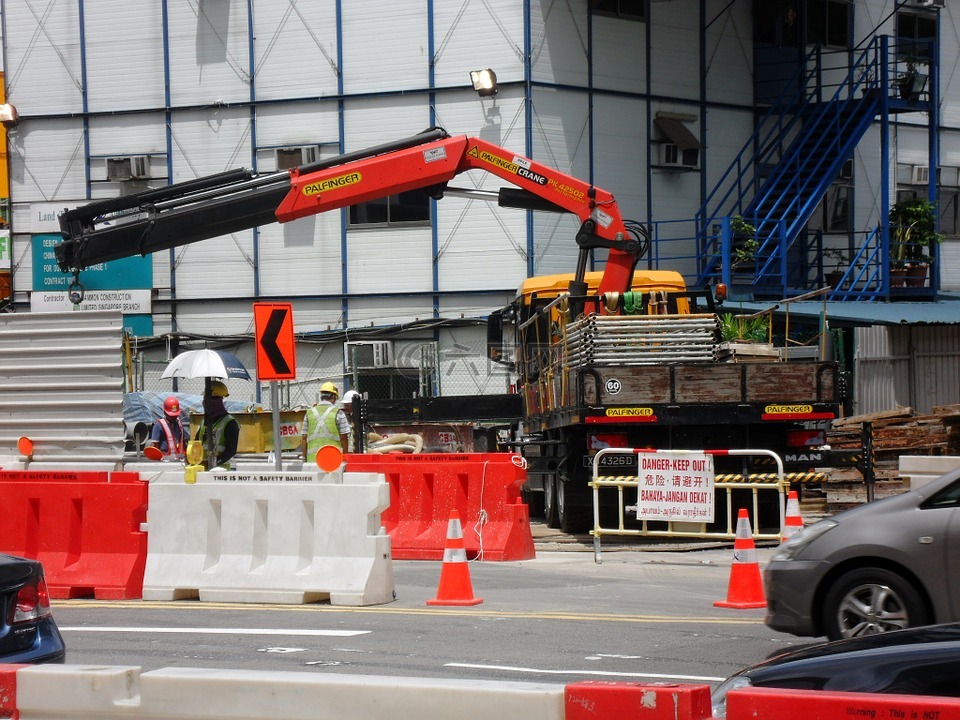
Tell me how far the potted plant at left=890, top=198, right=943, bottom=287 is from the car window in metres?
25.6

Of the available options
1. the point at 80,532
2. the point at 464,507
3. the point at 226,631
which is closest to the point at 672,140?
the point at 464,507

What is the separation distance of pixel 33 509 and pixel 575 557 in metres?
6.14

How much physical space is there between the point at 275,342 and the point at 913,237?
24.2 metres

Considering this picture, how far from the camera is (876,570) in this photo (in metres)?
8.34

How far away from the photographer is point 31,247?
1337 inches

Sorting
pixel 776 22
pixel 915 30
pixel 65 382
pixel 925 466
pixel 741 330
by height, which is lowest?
pixel 925 466

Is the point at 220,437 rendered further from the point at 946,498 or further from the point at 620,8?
the point at 620,8

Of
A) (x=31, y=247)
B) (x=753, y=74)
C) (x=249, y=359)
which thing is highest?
(x=753, y=74)

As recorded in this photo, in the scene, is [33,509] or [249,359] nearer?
[33,509]

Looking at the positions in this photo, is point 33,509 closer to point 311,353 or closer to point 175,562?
point 175,562

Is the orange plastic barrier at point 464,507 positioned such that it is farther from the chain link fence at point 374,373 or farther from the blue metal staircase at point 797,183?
the blue metal staircase at point 797,183

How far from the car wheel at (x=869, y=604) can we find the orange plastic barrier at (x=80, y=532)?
6350mm

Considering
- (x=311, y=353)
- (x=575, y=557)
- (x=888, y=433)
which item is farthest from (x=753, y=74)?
(x=575, y=557)

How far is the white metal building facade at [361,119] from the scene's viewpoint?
103ft
